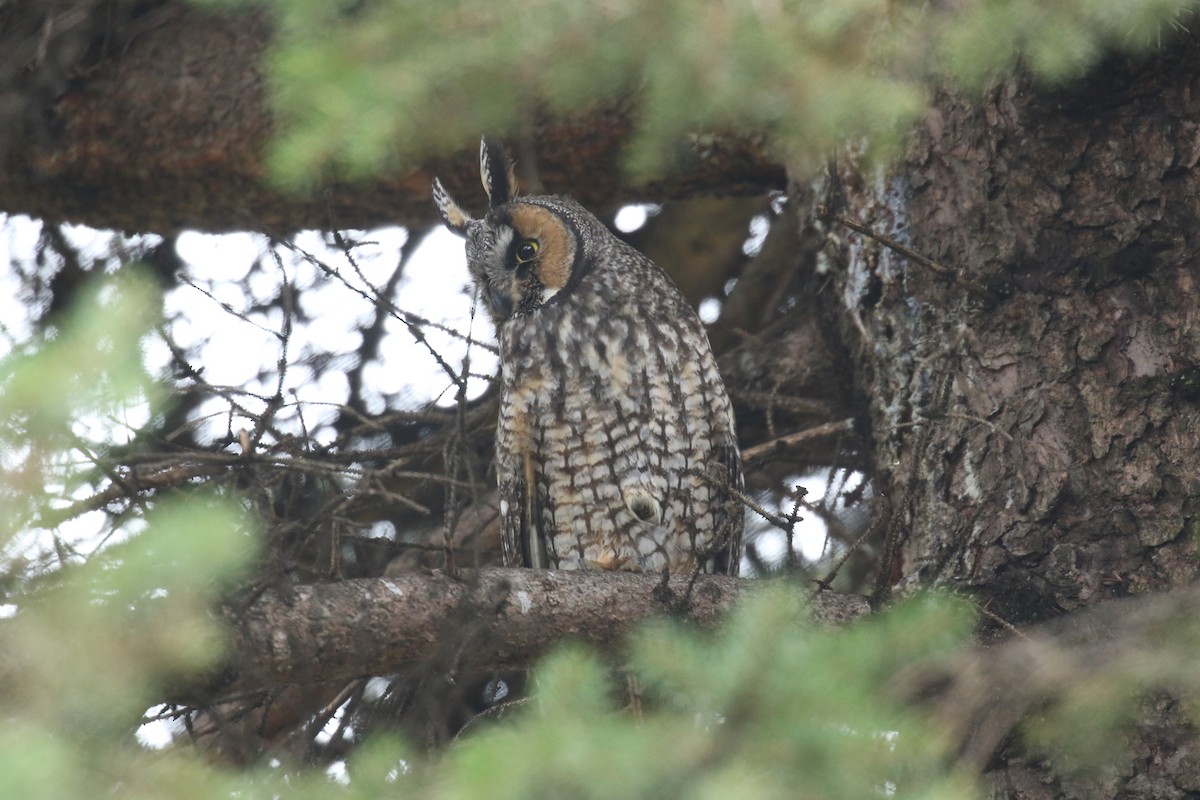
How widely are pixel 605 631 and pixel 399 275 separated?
2.03 metres

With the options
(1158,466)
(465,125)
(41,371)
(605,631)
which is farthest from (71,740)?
(1158,466)

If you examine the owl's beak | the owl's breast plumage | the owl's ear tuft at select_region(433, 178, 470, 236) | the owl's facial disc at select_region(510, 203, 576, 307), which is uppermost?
the owl's ear tuft at select_region(433, 178, 470, 236)

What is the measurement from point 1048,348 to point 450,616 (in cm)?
136

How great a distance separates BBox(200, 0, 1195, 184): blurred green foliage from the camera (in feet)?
5.11

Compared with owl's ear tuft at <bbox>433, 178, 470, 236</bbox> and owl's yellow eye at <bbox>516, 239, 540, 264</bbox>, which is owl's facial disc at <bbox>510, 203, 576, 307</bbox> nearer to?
owl's yellow eye at <bbox>516, 239, 540, 264</bbox>

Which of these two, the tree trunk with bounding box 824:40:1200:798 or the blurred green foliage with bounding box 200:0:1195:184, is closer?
the blurred green foliage with bounding box 200:0:1195:184

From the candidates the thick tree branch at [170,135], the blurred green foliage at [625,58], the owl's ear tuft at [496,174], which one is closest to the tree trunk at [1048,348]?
the blurred green foliage at [625,58]

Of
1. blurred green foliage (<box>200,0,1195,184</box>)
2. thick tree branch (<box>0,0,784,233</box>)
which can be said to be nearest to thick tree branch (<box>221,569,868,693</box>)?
blurred green foliage (<box>200,0,1195,184</box>)

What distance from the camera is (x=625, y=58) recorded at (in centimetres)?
162

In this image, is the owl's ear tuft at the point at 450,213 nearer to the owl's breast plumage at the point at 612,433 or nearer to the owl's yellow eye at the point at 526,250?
the owl's yellow eye at the point at 526,250

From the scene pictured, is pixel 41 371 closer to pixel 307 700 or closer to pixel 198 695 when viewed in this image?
pixel 198 695

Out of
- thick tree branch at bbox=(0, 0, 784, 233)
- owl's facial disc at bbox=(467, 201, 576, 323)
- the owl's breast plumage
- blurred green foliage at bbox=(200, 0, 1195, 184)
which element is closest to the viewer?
blurred green foliage at bbox=(200, 0, 1195, 184)

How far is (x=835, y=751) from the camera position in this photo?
1.34 meters

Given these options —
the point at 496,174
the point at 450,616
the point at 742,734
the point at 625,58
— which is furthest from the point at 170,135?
the point at 742,734
